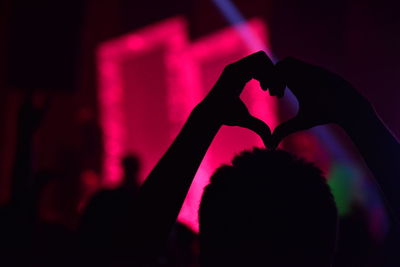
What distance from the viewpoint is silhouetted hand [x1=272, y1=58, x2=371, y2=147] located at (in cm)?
82

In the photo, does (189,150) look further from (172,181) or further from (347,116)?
(347,116)

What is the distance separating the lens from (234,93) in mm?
821

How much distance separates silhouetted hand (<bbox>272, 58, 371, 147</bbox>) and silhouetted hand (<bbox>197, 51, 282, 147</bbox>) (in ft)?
0.13

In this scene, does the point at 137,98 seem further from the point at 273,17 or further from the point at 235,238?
the point at 235,238

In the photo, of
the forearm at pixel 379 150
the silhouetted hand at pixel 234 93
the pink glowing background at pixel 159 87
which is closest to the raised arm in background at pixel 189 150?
the silhouetted hand at pixel 234 93

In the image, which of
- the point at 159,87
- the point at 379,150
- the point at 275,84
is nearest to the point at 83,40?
the point at 159,87

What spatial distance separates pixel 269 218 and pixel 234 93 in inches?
8.3

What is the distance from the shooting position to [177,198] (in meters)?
0.80

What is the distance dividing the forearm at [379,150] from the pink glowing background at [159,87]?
4.63 m

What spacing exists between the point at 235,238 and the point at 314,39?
16.1 feet

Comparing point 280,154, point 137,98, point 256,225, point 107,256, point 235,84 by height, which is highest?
point 137,98

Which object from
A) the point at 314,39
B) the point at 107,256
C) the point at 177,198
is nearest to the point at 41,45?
the point at 314,39

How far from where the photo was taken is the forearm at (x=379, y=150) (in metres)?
0.80

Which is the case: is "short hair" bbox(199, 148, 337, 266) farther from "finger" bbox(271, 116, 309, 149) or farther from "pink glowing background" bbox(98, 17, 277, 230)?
"pink glowing background" bbox(98, 17, 277, 230)
